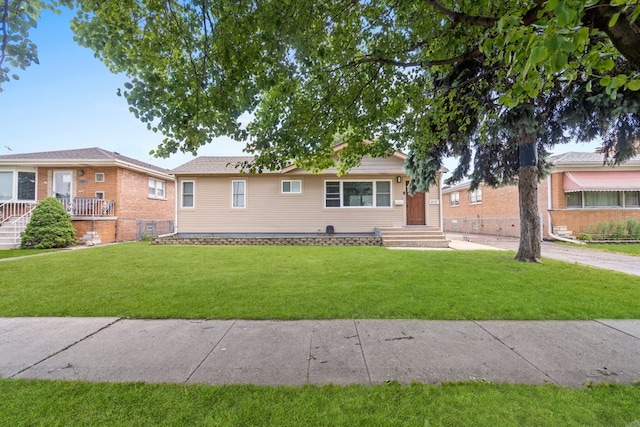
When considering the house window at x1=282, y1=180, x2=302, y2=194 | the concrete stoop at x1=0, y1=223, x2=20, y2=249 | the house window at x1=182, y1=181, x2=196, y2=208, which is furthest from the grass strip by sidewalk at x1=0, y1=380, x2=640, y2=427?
the concrete stoop at x1=0, y1=223, x2=20, y2=249

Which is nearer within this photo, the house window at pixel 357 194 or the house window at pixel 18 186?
the house window at pixel 357 194

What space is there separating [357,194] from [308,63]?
10840 mm

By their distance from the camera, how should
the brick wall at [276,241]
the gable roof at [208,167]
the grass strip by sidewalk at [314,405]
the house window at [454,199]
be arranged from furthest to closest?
the house window at [454,199] < the gable roof at [208,167] < the brick wall at [276,241] < the grass strip by sidewalk at [314,405]

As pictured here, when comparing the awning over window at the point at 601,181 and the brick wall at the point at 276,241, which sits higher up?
the awning over window at the point at 601,181

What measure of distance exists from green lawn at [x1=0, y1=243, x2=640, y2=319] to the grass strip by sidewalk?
1845mm

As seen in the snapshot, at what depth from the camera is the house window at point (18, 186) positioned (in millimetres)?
15648

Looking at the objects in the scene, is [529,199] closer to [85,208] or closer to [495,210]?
[495,210]

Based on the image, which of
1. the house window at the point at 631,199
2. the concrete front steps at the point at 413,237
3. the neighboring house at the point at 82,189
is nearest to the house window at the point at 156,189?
the neighboring house at the point at 82,189

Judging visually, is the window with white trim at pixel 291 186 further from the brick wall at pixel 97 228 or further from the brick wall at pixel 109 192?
the brick wall at pixel 97 228

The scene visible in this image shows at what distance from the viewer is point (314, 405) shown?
233 centimetres

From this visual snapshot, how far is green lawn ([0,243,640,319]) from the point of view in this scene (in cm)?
459

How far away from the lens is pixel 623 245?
13453 millimetres

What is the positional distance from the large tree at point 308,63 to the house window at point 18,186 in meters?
16.8

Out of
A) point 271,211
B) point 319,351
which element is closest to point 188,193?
point 271,211
